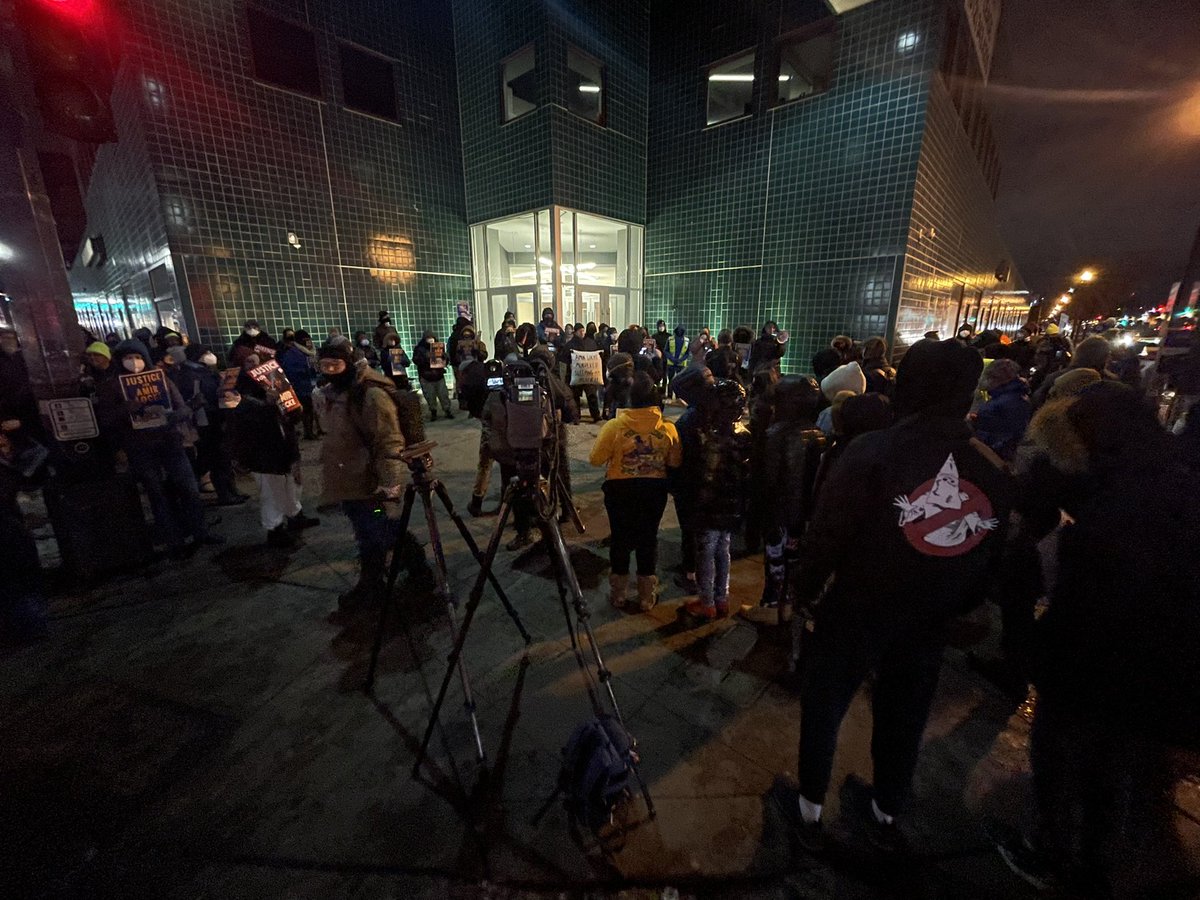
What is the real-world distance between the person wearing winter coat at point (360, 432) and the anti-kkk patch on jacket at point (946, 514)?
3.10 m

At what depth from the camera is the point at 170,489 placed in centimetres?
476

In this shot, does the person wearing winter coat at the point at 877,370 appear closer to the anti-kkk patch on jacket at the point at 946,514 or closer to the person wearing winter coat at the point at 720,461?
the person wearing winter coat at the point at 720,461

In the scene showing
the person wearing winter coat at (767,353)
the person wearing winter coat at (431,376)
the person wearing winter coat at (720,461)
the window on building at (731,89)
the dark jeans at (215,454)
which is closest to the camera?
the person wearing winter coat at (720,461)

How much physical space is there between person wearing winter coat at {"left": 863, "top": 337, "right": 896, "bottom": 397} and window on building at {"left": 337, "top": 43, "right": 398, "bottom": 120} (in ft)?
36.8

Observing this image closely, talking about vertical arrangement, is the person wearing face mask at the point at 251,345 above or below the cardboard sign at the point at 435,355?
above

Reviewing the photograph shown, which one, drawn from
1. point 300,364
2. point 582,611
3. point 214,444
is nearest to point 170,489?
point 214,444

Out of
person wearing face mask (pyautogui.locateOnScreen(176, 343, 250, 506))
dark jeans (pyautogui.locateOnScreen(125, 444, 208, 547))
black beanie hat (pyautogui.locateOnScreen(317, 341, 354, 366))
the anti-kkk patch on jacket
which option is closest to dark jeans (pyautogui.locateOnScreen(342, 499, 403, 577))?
black beanie hat (pyautogui.locateOnScreen(317, 341, 354, 366))

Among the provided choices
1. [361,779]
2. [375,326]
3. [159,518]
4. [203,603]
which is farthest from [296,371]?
[361,779]

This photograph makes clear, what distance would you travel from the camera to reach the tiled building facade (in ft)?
27.6

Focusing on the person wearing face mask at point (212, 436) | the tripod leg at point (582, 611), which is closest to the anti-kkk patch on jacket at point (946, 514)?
the tripod leg at point (582, 611)

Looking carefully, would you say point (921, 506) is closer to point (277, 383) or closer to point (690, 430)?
point (690, 430)

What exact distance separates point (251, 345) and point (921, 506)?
8.85 metres

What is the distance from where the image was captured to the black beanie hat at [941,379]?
1567mm

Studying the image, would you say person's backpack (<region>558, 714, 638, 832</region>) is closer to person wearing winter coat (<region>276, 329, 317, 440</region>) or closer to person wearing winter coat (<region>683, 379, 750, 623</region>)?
person wearing winter coat (<region>683, 379, 750, 623</region>)
